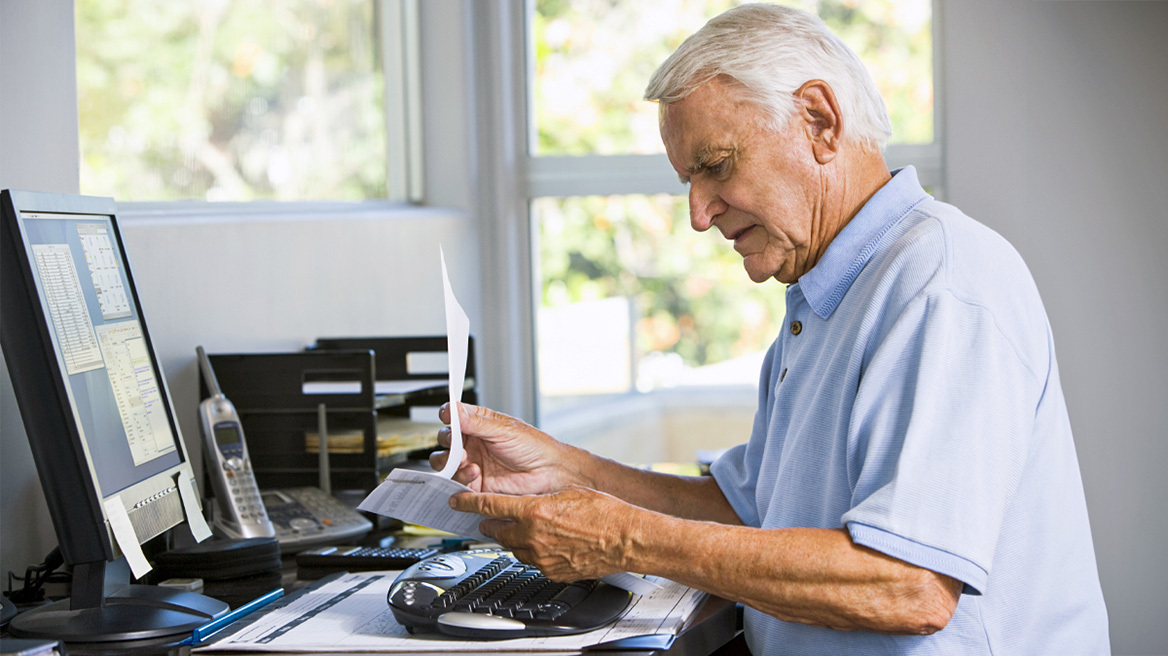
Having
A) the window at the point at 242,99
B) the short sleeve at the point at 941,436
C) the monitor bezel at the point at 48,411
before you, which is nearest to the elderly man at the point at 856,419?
the short sleeve at the point at 941,436

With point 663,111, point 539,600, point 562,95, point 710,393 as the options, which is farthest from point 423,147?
point 539,600

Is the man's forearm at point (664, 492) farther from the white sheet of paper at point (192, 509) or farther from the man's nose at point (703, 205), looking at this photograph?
the white sheet of paper at point (192, 509)

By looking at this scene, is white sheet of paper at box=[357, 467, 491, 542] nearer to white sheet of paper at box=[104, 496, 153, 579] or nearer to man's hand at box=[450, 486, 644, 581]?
man's hand at box=[450, 486, 644, 581]

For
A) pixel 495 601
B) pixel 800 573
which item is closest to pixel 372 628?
pixel 495 601

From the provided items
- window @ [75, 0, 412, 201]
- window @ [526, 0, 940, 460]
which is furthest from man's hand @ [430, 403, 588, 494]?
window @ [526, 0, 940, 460]

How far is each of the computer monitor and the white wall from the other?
6.70ft

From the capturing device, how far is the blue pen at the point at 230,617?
1.16m

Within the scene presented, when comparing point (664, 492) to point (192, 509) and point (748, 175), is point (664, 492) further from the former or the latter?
point (192, 509)

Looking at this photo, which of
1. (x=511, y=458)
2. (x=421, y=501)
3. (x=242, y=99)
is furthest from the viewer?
(x=242, y=99)

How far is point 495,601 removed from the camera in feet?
3.84

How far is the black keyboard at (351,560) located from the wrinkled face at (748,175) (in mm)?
627

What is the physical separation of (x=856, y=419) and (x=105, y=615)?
33.4 inches

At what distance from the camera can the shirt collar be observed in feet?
4.15

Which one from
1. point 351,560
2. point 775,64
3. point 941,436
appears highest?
point 775,64
